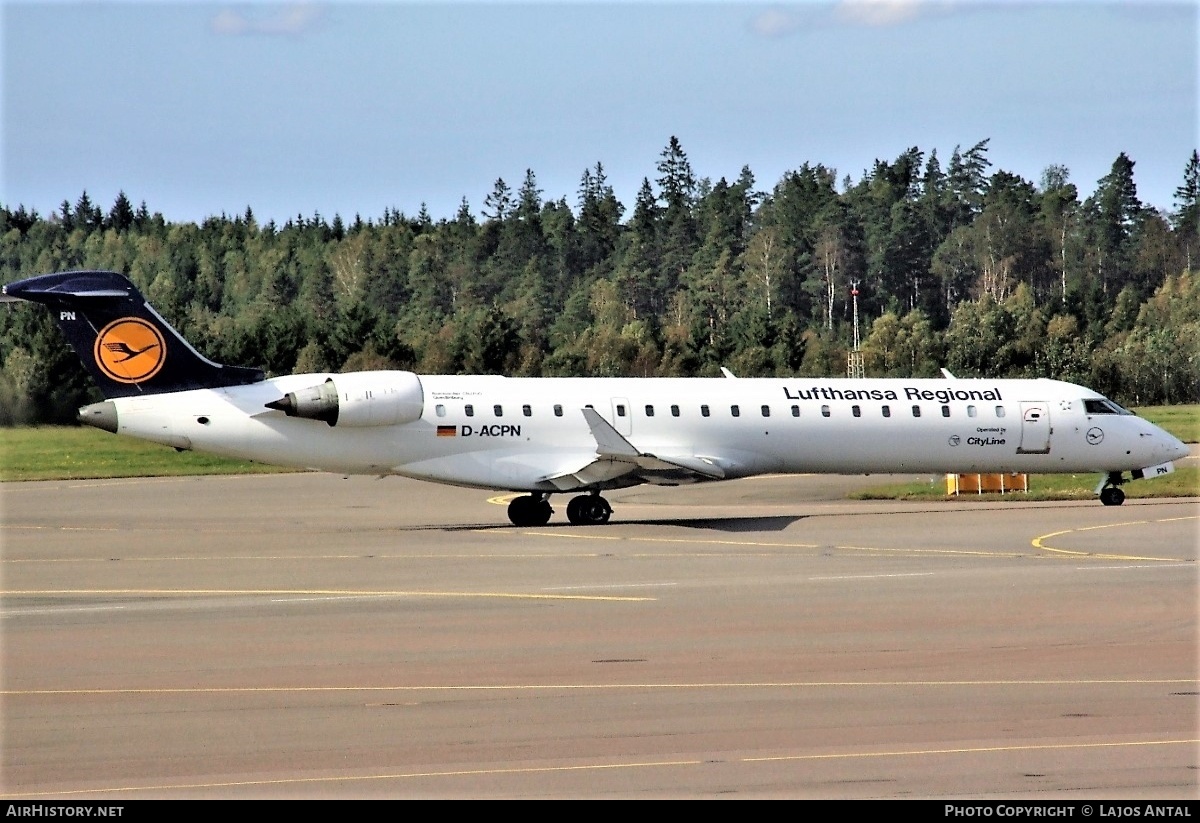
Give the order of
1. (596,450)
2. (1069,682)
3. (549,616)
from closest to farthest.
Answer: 1. (1069,682)
2. (549,616)
3. (596,450)

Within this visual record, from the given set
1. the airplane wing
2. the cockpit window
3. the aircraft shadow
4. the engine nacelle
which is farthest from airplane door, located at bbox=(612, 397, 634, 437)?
the cockpit window

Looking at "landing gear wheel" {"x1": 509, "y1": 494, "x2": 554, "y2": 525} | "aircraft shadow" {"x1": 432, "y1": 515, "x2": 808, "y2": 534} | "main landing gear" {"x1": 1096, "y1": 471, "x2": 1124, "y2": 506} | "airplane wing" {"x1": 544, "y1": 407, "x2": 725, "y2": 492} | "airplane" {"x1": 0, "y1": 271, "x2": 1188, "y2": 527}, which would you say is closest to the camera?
"airplane" {"x1": 0, "y1": 271, "x2": 1188, "y2": 527}

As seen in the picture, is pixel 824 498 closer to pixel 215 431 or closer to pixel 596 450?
pixel 596 450

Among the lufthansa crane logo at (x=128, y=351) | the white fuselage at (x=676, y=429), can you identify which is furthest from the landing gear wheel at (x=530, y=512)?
the lufthansa crane logo at (x=128, y=351)

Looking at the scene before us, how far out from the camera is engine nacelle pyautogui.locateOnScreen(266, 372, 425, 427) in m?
27.3

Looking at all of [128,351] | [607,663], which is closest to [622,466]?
[128,351]

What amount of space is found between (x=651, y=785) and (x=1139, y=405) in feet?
242

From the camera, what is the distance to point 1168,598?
1825 centimetres

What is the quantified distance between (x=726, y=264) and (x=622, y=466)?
348 ft

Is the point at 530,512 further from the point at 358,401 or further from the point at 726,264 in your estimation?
the point at 726,264

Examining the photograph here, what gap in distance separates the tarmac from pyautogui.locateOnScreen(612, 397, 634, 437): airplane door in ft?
7.50

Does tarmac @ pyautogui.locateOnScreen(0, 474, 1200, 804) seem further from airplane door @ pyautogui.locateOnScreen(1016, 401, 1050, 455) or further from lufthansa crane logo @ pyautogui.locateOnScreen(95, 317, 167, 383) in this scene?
airplane door @ pyautogui.locateOnScreen(1016, 401, 1050, 455)

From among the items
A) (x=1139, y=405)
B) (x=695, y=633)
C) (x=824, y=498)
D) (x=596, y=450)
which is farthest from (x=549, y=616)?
(x=1139, y=405)

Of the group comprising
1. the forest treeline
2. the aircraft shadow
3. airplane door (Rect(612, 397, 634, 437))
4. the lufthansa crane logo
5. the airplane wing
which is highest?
the forest treeline
